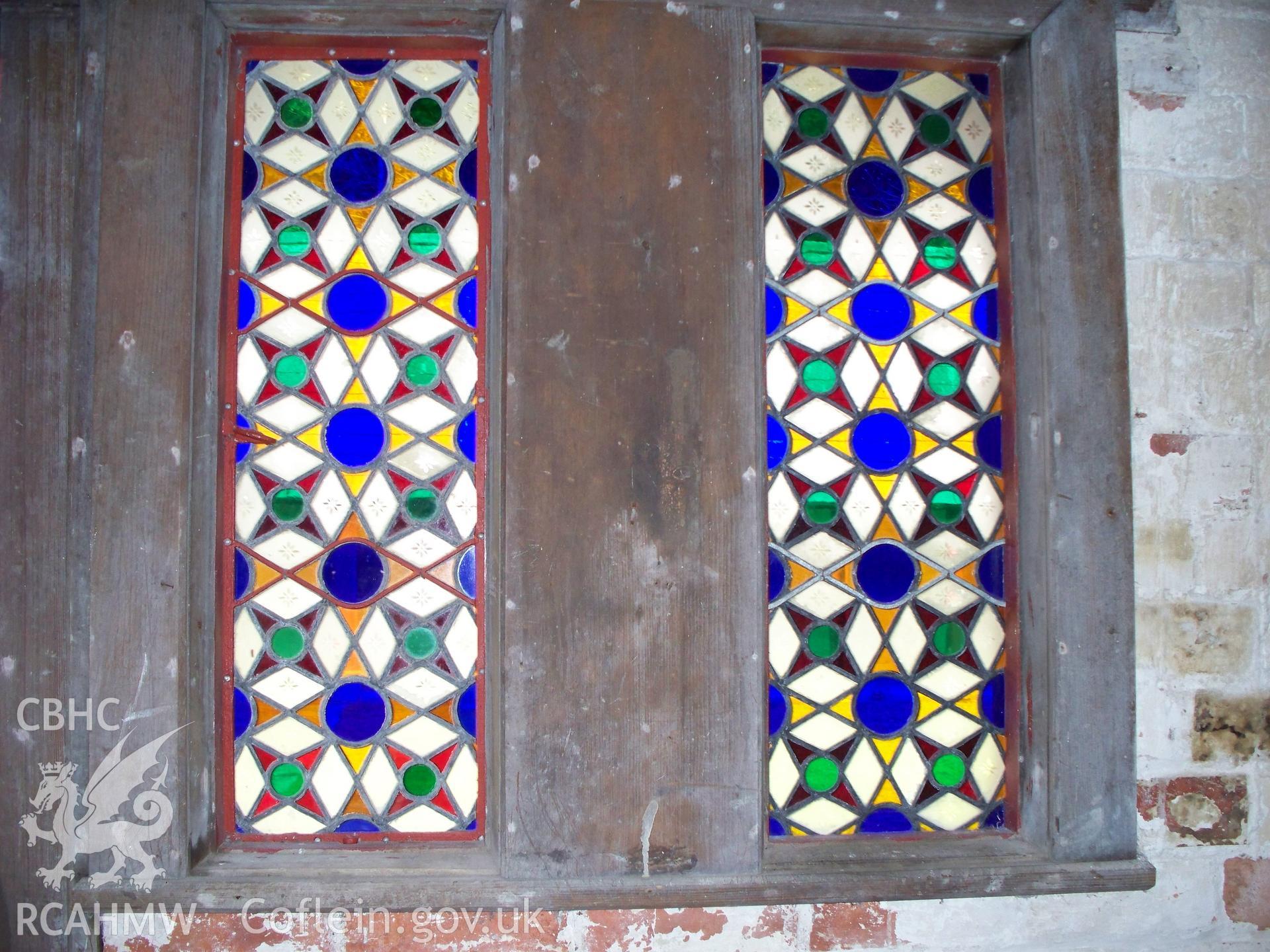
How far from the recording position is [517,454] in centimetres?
178

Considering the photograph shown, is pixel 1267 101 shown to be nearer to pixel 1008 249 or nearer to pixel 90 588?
pixel 1008 249

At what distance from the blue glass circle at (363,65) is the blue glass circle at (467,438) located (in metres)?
0.93

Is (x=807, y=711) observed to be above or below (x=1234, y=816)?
above

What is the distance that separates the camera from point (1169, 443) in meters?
1.92

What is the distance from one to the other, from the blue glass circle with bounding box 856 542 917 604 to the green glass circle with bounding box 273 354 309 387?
57.6 inches

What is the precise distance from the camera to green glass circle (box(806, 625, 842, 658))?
1942 millimetres

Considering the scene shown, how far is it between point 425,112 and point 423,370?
0.67 m

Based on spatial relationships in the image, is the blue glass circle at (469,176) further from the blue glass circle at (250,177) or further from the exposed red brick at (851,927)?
the exposed red brick at (851,927)

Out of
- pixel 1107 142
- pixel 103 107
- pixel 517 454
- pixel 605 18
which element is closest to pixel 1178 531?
pixel 1107 142

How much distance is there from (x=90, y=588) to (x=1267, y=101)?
3126 millimetres

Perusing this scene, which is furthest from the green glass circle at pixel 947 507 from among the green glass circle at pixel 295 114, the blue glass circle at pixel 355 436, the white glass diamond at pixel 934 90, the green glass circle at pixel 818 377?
the green glass circle at pixel 295 114

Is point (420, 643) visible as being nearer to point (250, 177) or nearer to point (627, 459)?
point (627, 459)

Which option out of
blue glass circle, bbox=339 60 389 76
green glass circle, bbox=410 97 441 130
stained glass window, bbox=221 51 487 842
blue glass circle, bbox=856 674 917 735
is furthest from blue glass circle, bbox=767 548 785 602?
blue glass circle, bbox=339 60 389 76

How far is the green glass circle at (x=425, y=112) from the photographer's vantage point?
197cm
